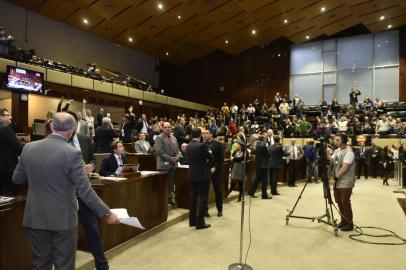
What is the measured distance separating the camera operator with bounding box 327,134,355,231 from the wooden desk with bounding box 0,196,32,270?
4.00 meters

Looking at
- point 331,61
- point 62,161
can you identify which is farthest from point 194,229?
point 331,61

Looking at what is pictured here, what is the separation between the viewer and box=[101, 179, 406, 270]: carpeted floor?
3.82 m

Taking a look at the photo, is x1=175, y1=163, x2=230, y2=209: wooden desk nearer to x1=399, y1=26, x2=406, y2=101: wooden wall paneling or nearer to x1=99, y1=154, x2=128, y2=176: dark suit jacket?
x1=99, y1=154, x2=128, y2=176: dark suit jacket

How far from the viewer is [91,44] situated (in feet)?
55.4

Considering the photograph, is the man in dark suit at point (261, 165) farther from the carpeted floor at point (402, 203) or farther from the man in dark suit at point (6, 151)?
the man in dark suit at point (6, 151)

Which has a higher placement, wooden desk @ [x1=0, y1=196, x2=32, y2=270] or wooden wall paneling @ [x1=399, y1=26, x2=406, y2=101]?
wooden wall paneling @ [x1=399, y1=26, x2=406, y2=101]

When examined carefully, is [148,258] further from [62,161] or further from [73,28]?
[73,28]

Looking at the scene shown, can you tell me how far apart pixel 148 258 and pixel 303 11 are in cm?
1466

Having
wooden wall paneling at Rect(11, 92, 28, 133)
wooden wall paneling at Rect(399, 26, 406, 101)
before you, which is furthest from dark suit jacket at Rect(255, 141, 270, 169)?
wooden wall paneling at Rect(399, 26, 406, 101)

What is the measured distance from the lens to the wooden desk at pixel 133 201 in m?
3.78

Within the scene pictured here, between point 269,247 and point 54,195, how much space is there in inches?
118

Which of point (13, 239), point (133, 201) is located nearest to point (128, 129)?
point (133, 201)

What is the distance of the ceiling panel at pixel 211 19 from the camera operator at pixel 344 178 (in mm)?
10626

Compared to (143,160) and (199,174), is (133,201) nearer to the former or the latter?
(199,174)
